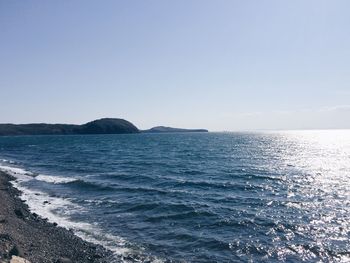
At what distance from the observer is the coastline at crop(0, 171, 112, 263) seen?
2092 cm

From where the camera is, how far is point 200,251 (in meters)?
24.4

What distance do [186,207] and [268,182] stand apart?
1963 cm

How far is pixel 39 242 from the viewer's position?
966 inches

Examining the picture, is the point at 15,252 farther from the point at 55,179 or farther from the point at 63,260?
the point at 55,179

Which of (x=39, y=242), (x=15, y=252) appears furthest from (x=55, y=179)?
(x=15, y=252)

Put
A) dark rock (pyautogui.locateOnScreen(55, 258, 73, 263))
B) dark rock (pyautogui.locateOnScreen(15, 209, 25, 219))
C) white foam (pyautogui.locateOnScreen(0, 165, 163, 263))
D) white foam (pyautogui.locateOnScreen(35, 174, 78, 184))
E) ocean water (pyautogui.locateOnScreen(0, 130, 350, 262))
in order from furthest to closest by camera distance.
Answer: white foam (pyautogui.locateOnScreen(35, 174, 78, 184))
dark rock (pyautogui.locateOnScreen(15, 209, 25, 219))
white foam (pyautogui.locateOnScreen(0, 165, 163, 263))
ocean water (pyautogui.locateOnScreen(0, 130, 350, 262))
dark rock (pyautogui.locateOnScreen(55, 258, 73, 263))

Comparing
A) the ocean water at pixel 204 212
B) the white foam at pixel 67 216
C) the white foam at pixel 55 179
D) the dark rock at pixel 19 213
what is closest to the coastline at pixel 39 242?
the dark rock at pixel 19 213

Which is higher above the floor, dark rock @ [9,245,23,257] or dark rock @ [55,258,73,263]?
dark rock @ [9,245,23,257]

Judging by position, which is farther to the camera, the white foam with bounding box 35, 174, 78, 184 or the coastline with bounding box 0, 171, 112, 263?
the white foam with bounding box 35, 174, 78, 184

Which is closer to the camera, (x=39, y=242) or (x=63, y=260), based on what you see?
(x=63, y=260)

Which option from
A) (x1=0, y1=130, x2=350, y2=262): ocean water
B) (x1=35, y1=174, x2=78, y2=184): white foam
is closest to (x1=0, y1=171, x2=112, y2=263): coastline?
(x1=0, y1=130, x2=350, y2=262): ocean water

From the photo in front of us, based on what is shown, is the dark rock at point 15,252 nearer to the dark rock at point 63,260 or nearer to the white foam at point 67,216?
the dark rock at point 63,260

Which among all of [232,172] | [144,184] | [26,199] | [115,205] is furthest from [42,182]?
[232,172]

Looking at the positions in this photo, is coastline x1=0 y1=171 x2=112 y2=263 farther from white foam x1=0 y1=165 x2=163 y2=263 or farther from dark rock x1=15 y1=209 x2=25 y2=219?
white foam x1=0 y1=165 x2=163 y2=263
